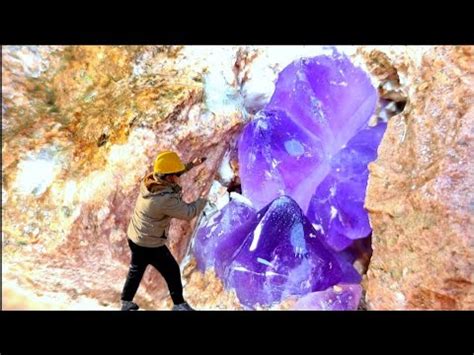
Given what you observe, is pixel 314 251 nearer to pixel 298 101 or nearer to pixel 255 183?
pixel 255 183

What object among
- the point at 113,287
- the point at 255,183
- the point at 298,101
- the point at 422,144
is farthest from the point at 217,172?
the point at 422,144

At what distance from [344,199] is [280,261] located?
0.52 metres

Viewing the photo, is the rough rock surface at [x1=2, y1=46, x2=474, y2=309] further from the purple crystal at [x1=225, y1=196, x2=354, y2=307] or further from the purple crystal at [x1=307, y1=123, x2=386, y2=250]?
the purple crystal at [x1=307, y1=123, x2=386, y2=250]

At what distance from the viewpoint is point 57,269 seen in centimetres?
250

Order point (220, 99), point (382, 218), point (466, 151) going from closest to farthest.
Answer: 1. point (466, 151)
2. point (382, 218)
3. point (220, 99)

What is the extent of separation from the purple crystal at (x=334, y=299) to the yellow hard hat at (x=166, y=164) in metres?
0.91

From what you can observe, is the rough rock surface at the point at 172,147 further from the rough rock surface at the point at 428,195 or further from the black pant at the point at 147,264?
the black pant at the point at 147,264

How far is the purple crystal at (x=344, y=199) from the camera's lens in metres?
2.68

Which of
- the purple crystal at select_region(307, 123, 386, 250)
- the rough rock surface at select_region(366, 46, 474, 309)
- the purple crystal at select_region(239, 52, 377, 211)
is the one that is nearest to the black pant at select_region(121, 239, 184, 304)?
the purple crystal at select_region(239, 52, 377, 211)

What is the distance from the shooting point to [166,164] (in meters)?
2.29

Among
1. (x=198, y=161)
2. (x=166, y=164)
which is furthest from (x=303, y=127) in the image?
(x=166, y=164)

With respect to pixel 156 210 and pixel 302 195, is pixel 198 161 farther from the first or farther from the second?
pixel 302 195

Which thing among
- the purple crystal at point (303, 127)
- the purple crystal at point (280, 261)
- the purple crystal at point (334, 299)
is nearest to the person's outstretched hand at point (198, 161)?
the purple crystal at point (303, 127)

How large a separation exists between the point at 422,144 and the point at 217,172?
1149 mm
